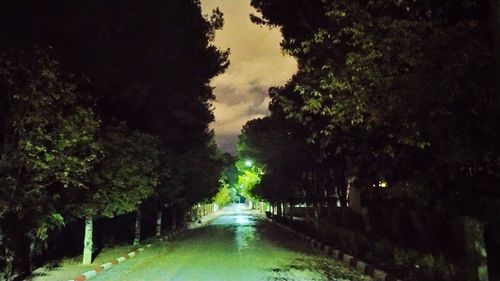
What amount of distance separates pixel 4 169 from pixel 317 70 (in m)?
7.05

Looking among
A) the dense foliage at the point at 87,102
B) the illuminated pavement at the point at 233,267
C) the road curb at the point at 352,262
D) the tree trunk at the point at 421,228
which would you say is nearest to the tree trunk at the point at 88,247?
the dense foliage at the point at 87,102

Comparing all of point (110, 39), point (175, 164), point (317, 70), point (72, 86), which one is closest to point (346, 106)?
point (317, 70)

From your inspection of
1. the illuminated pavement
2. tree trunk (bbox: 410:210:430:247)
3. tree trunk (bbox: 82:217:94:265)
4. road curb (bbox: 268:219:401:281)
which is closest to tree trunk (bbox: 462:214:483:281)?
road curb (bbox: 268:219:401:281)

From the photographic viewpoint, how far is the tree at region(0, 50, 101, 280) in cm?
1102

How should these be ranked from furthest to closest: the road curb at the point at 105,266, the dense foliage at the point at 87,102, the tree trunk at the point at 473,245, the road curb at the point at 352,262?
the road curb at the point at 105,266 → the road curb at the point at 352,262 → the dense foliage at the point at 87,102 → the tree trunk at the point at 473,245

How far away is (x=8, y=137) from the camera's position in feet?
38.2

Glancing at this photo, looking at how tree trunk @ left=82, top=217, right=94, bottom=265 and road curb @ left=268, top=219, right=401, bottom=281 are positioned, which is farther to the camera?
tree trunk @ left=82, top=217, right=94, bottom=265

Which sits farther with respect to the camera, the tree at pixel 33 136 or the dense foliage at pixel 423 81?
the tree at pixel 33 136

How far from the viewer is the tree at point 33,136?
11023 mm

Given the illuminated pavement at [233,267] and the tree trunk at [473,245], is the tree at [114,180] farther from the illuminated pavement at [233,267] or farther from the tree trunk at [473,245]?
the tree trunk at [473,245]

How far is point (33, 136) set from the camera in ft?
36.6

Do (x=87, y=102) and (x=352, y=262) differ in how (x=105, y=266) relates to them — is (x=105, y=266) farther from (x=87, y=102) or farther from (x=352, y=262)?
(x=352, y=262)

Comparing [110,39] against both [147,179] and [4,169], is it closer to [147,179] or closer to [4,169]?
[147,179]

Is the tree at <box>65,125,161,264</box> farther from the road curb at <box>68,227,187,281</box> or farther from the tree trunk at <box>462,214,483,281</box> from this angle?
the tree trunk at <box>462,214,483,281</box>
